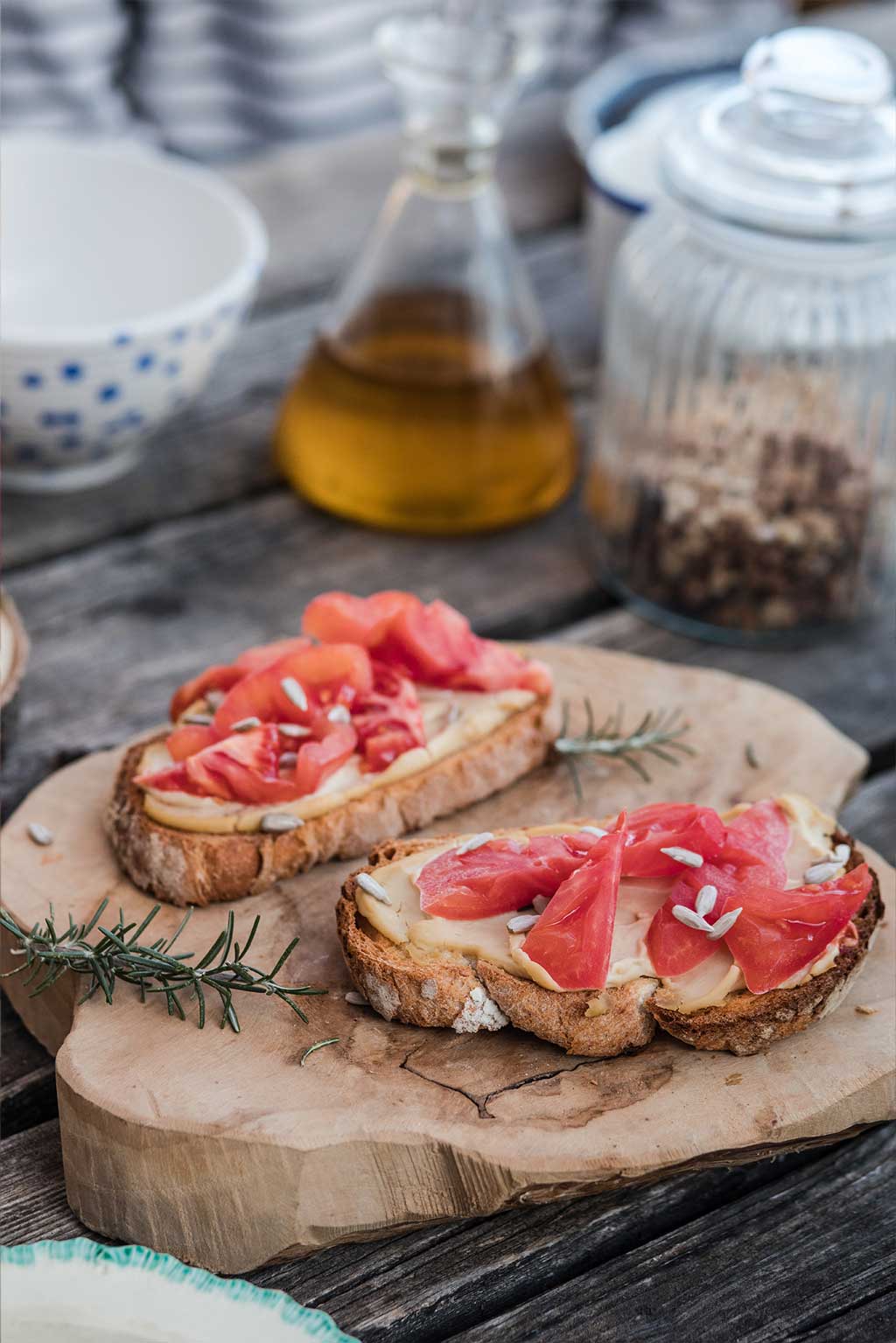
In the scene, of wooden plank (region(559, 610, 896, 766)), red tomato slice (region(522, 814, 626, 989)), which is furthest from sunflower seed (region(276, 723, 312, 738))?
wooden plank (region(559, 610, 896, 766))

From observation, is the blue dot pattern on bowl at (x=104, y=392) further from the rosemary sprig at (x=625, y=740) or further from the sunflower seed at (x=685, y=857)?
the sunflower seed at (x=685, y=857)

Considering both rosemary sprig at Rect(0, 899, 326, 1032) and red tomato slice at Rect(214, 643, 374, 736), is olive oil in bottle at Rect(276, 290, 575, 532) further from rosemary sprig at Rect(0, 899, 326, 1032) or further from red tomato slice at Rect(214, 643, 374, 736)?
rosemary sprig at Rect(0, 899, 326, 1032)

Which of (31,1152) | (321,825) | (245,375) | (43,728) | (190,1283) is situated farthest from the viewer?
(245,375)

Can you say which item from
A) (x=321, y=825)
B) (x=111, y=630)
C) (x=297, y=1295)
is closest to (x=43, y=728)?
(x=111, y=630)

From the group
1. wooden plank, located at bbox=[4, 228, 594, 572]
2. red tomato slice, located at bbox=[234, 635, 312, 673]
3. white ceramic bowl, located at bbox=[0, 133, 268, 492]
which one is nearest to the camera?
red tomato slice, located at bbox=[234, 635, 312, 673]

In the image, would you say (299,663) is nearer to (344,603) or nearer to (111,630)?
(344,603)

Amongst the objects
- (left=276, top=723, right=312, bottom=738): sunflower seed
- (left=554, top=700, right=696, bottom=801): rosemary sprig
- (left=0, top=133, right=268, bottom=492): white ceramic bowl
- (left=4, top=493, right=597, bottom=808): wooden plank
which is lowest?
(left=4, top=493, right=597, bottom=808): wooden plank
